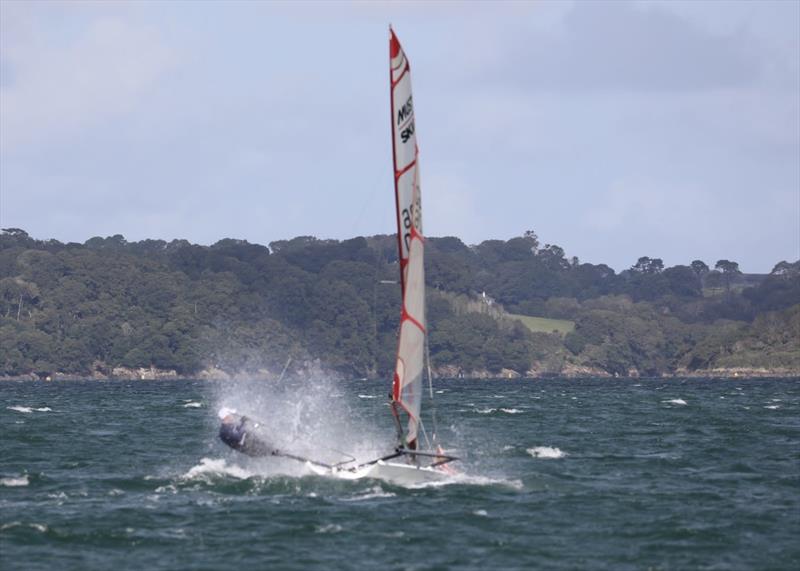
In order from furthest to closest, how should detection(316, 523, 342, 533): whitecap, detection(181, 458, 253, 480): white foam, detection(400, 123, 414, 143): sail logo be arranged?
detection(181, 458, 253, 480): white foam → detection(400, 123, 414, 143): sail logo → detection(316, 523, 342, 533): whitecap

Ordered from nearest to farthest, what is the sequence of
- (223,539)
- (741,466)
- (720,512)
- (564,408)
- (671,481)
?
1. (223,539)
2. (720,512)
3. (671,481)
4. (741,466)
5. (564,408)

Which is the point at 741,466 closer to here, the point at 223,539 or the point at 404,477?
the point at 404,477

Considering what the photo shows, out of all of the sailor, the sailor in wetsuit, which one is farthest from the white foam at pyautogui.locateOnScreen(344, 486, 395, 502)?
the sailor

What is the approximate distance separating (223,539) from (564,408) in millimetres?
62428

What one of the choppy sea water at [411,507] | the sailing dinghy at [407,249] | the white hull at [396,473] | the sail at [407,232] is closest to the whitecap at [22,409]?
the choppy sea water at [411,507]

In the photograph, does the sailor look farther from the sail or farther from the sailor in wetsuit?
the sail

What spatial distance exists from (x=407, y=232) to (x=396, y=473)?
661 centimetres

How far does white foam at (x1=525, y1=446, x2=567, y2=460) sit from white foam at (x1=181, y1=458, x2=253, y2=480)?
37.5 ft

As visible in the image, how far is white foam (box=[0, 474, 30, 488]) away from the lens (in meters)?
41.5

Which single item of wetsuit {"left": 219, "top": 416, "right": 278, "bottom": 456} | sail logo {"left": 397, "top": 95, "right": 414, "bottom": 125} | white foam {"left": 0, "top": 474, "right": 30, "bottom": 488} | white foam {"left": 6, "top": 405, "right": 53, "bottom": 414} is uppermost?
sail logo {"left": 397, "top": 95, "right": 414, "bottom": 125}

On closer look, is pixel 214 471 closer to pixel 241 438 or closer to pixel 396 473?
pixel 241 438

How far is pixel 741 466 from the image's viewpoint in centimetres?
4669

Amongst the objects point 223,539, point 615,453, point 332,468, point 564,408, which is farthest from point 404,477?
point 564,408

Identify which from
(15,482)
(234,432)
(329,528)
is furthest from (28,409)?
(329,528)
